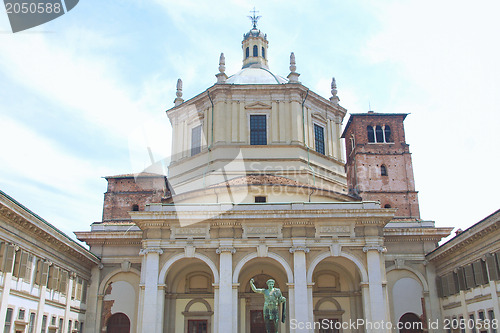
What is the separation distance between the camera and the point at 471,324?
23.6 meters

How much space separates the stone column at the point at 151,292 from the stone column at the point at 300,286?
21.0 feet

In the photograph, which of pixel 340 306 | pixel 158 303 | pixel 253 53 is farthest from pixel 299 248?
pixel 253 53

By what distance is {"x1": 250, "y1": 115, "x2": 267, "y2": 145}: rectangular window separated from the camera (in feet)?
104

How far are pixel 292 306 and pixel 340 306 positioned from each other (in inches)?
168

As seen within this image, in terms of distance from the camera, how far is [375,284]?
23.3 metres

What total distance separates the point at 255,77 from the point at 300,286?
16835 mm

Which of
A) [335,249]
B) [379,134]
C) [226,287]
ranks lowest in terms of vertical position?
[226,287]

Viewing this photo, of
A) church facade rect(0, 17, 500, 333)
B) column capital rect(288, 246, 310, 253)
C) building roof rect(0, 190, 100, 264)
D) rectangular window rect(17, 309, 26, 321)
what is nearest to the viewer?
building roof rect(0, 190, 100, 264)

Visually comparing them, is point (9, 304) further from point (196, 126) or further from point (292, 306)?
point (196, 126)

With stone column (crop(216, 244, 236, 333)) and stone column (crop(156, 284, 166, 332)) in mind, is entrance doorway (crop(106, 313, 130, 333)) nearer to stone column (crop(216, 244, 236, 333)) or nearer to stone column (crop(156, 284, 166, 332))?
stone column (crop(156, 284, 166, 332))

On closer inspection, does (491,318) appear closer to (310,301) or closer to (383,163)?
(310,301)

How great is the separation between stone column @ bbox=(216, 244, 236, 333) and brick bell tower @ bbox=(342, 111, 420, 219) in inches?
483

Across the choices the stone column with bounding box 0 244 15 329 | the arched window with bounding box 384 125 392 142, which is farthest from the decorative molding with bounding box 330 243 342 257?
the arched window with bounding box 384 125 392 142

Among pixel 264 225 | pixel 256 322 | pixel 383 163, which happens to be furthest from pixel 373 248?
pixel 383 163
